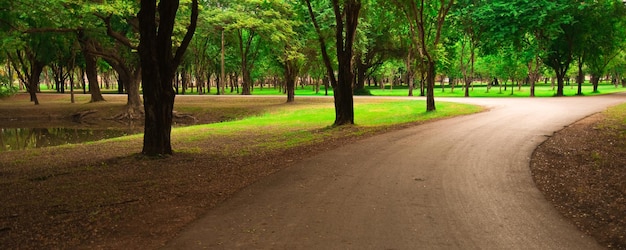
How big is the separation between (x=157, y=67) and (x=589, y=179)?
9.37 m

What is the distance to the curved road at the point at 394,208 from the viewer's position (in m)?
4.88

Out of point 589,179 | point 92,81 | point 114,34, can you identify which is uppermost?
point 114,34

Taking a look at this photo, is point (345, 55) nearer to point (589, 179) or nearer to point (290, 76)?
point (589, 179)

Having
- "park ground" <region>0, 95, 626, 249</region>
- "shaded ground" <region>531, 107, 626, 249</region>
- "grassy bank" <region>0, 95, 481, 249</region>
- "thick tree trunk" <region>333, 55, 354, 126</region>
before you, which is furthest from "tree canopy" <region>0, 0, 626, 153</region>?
"shaded ground" <region>531, 107, 626, 249</region>

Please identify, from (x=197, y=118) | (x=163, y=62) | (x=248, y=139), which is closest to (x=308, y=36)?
(x=197, y=118)

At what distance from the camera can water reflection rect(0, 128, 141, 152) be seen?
61.4 ft

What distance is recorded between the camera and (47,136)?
21766mm

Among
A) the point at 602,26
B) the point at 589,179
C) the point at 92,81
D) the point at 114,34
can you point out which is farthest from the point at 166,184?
the point at 602,26

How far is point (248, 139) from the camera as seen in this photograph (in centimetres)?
1470

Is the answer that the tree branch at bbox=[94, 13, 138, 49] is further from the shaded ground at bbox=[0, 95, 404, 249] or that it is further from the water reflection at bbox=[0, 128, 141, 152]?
the shaded ground at bbox=[0, 95, 404, 249]

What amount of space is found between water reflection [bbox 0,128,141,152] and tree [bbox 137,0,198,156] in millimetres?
10535

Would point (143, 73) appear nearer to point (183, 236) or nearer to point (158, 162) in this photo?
point (158, 162)

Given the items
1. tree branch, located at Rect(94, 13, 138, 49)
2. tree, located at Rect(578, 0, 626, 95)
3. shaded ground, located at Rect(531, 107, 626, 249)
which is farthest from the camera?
tree, located at Rect(578, 0, 626, 95)

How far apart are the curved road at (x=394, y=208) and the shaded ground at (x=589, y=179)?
238mm
